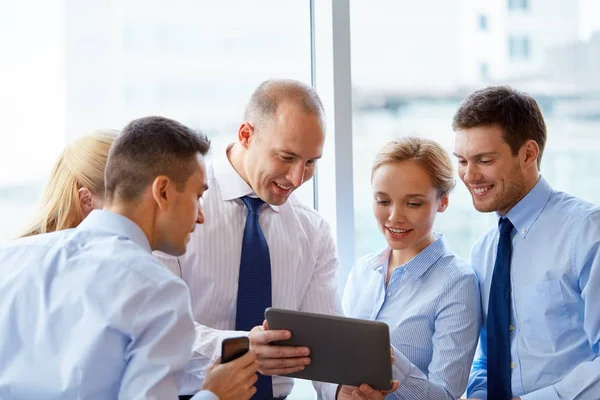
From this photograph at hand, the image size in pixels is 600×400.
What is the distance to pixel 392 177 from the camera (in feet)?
8.59

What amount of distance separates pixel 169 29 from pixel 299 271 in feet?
3.73

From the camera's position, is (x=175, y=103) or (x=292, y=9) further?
(x=292, y=9)

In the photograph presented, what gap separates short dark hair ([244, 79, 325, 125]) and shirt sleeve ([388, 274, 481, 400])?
2.51 feet

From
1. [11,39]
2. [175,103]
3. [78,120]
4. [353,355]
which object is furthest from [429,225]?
[11,39]

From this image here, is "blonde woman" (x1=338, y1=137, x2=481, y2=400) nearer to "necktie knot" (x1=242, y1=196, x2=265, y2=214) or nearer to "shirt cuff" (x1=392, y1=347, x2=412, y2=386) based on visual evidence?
"shirt cuff" (x1=392, y1=347, x2=412, y2=386)

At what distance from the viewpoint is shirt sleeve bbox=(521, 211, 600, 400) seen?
2.30m

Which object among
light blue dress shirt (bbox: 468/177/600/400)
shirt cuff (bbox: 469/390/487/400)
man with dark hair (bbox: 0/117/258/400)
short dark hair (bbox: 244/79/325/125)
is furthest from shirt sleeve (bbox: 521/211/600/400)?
man with dark hair (bbox: 0/117/258/400)

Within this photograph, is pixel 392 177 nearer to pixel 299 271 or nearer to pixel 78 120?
pixel 299 271

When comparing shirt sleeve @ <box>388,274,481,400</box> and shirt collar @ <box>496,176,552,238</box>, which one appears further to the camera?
shirt collar @ <box>496,176,552,238</box>

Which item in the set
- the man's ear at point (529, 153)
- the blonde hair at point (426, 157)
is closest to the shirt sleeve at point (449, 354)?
the blonde hair at point (426, 157)

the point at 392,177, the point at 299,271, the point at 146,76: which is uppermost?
the point at 146,76

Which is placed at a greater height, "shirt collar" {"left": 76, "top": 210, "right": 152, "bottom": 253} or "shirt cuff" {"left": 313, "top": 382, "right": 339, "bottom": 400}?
"shirt collar" {"left": 76, "top": 210, "right": 152, "bottom": 253}

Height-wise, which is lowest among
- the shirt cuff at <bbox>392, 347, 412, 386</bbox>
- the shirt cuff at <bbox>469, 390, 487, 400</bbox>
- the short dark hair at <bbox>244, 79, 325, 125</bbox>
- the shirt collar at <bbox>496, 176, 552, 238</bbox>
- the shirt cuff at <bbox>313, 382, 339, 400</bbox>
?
the shirt cuff at <bbox>469, 390, 487, 400</bbox>

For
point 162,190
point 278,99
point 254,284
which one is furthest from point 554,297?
point 162,190
